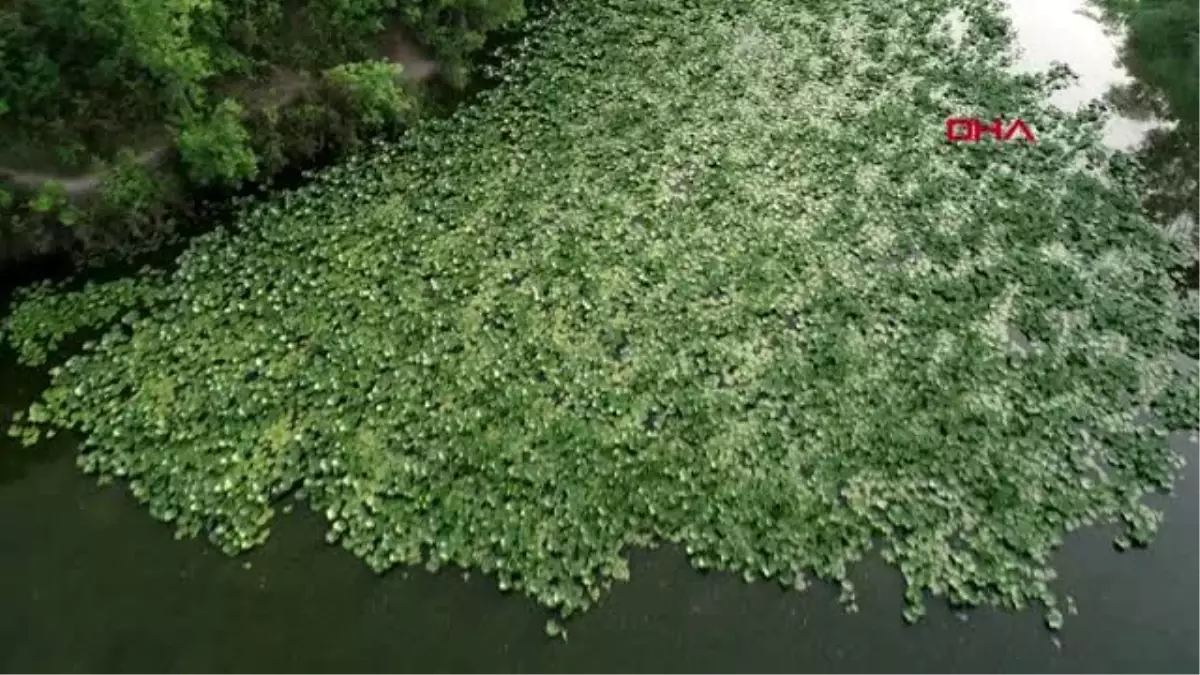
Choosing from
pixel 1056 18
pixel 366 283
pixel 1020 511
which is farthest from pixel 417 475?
pixel 1056 18

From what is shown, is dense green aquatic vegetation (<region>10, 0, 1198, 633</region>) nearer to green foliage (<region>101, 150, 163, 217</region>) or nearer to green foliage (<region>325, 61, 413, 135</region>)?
green foliage (<region>325, 61, 413, 135</region>)

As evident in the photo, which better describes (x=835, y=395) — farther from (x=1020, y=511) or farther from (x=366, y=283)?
(x=366, y=283)

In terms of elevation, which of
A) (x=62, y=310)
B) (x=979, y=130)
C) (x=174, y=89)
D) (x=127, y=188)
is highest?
(x=174, y=89)

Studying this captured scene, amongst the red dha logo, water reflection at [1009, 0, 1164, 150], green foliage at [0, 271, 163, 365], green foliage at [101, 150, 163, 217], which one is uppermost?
water reflection at [1009, 0, 1164, 150]

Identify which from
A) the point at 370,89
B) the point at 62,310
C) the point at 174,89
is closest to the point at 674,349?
the point at 370,89

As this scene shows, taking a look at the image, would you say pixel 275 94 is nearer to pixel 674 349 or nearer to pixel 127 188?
pixel 127 188

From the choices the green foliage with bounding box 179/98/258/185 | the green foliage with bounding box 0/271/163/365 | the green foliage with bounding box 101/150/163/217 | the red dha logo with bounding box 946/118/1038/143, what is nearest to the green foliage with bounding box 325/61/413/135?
the green foliage with bounding box 179/98/258/185
